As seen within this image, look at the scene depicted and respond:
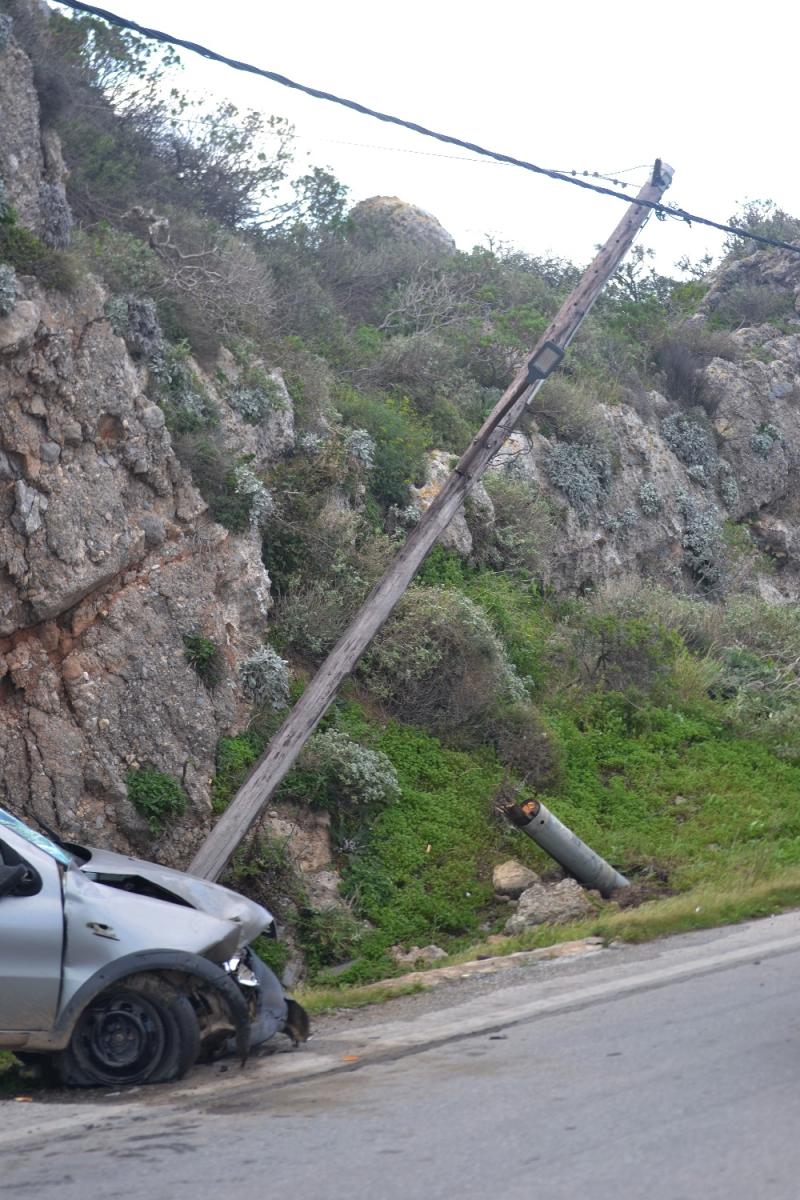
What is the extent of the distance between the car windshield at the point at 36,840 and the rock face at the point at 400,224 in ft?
85.8

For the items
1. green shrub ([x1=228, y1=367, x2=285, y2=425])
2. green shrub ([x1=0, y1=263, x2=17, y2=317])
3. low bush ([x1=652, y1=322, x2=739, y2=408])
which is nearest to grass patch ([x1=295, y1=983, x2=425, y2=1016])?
green shrub ([x1=0, y1=263, x2=17, y2=317])

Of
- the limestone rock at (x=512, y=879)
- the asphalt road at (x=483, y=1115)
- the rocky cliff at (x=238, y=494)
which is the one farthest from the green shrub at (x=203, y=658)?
the asphalt road at (x=483, y=1115)

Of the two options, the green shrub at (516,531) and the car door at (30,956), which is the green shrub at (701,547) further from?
the car door at (30,956)

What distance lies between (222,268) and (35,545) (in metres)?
8.00

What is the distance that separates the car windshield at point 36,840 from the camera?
6246mm

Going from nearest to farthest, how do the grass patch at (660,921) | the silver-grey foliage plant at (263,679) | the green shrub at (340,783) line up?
the grass patch at (660,921) < the green shrub at (340,783) < the silver-grey foliage plant at (263,679)

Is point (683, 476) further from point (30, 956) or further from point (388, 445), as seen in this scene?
point (30, 956)

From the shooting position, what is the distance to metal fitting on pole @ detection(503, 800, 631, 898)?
11922mm

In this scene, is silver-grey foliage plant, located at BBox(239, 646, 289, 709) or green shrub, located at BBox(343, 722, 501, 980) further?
silver-grey foliage plant, located at BBox(239, 646, 289, 709)

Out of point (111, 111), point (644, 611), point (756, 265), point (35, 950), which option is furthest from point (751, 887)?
point (756, 265)

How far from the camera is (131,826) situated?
12.3 meters

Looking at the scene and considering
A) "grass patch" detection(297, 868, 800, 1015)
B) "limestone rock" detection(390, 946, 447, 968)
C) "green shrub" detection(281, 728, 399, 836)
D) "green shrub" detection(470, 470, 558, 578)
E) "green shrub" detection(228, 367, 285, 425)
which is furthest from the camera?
"green shrub" detection(470, 470, 558, 578)

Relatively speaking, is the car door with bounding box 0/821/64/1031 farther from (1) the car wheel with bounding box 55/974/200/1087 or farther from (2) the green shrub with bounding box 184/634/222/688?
(2) the green shrub with bounding box 184/634/222/688

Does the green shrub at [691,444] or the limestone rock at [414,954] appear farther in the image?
the green shrub at [691,444]
